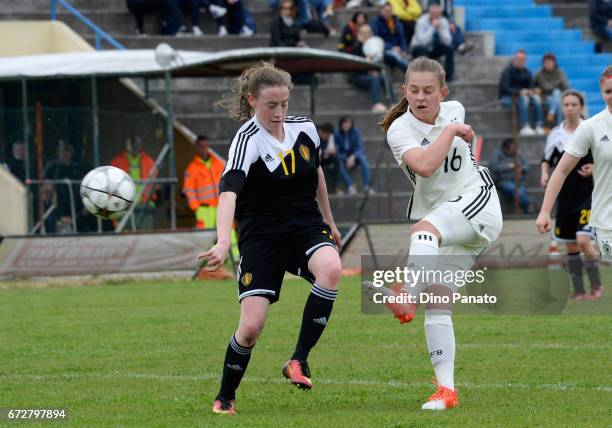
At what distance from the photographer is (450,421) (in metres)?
7.12

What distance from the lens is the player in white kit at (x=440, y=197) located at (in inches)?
294

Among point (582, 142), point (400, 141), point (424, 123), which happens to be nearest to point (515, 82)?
point (582, 142)

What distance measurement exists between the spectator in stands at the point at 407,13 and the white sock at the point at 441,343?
63.4 ft

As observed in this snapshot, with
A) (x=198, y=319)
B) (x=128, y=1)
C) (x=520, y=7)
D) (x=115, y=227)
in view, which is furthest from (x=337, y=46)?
(x=198, y=319)

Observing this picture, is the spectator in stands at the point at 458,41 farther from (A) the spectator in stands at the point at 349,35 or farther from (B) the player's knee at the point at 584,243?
(B) the player's knee at the point at 584,243

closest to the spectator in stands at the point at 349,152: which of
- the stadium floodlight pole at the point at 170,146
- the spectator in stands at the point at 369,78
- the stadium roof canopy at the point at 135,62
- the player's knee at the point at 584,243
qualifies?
the stadium roof canopy at the point at 135,62

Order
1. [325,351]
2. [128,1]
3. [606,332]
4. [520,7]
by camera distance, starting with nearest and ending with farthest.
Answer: [325,351]
[606,332]
[128,1]
[520,7]

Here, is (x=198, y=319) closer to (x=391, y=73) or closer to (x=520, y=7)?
(x=391, y=73)

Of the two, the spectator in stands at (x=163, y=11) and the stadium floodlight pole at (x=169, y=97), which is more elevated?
the spectator in stands at (x=163, y=11)

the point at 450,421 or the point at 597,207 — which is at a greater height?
the point at 597,207

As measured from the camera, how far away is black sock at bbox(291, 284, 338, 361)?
772 cm

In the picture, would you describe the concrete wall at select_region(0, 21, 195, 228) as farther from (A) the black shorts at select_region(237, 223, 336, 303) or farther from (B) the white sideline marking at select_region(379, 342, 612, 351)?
(A) the black shorts at select_region(237, 223, 336, 303)

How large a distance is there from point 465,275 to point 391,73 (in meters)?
18.7

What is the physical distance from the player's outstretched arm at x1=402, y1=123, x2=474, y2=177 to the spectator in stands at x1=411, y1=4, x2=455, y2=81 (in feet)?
60.1
